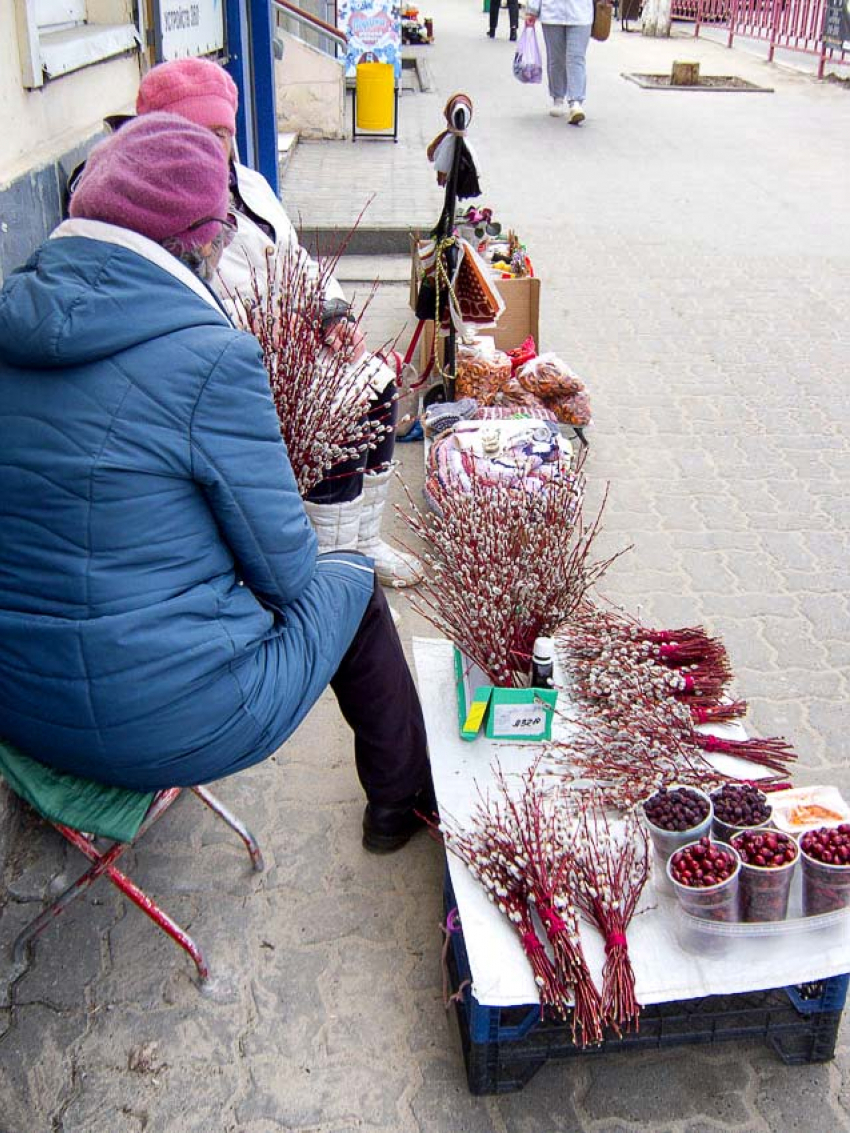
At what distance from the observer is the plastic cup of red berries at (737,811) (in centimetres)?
231

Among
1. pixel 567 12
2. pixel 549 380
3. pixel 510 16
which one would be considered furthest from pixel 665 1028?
pixel 510 16

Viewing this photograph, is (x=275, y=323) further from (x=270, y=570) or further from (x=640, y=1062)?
(x=640, y=1062)

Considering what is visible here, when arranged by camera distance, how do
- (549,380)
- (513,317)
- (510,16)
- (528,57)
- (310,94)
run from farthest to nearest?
(510,16) → (528,57) → (310,94) → (513,317) → (549,380)

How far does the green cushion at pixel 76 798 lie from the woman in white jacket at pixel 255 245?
1171 millimetres

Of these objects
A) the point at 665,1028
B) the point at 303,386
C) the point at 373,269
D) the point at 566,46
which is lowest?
the point at 373,269

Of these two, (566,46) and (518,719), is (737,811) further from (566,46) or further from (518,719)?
(566,46)

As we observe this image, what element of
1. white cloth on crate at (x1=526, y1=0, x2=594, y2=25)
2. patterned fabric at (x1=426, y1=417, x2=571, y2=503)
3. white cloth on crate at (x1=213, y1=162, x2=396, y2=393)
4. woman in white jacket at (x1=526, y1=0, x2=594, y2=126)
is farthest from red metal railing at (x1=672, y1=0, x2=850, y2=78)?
white cloth on crate at (x1=213, y1=162, x2=396, y2=393)

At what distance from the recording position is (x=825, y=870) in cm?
216

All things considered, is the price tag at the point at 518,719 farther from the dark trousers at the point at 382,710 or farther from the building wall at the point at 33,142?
the building wall at the point at 33,142

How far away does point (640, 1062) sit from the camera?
238 centimetres

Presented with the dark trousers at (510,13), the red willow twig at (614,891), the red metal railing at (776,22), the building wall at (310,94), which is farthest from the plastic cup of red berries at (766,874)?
the dark trousers at (510,13)

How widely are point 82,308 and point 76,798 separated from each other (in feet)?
3.25

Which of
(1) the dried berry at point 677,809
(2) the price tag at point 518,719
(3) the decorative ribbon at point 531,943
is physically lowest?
(3) the decorative ribbon at point 531,943

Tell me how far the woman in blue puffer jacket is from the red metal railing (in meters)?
18.2
